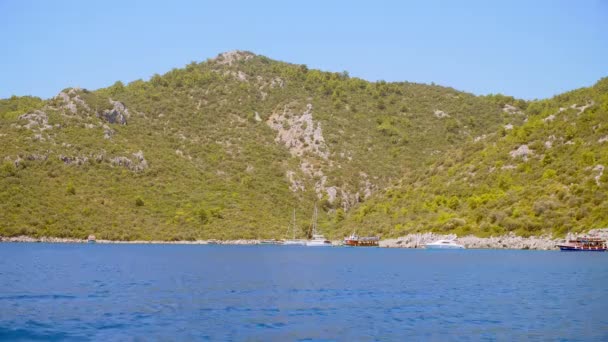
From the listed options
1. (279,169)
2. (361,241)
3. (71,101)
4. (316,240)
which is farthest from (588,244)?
(71,101)

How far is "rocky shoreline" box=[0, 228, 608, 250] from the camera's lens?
107238 millimetres

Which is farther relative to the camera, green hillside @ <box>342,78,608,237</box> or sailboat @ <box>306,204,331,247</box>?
sailboat @ <box>306,204,331,247</box>

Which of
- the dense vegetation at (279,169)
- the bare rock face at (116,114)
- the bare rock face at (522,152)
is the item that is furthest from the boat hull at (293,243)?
the bare rock face at (116,114)

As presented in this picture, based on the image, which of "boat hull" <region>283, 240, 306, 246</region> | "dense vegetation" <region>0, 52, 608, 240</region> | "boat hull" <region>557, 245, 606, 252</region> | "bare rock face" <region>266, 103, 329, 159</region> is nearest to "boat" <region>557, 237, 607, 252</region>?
"boat hull" <region>557, 245, 606, 252</region>

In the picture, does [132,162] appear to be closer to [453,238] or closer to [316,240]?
[316,240]

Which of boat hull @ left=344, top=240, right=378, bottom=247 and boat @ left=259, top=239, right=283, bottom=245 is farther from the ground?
boat hull @ left=344, top=240, right=378, bottom=247

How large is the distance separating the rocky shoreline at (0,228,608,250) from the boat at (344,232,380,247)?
4.78 ft

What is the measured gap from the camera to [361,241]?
13975cm

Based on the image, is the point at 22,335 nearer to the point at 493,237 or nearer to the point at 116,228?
the point at 493,237

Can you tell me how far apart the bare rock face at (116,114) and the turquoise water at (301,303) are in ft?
332

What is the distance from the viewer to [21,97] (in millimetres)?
180375

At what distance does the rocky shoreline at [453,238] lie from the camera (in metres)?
107

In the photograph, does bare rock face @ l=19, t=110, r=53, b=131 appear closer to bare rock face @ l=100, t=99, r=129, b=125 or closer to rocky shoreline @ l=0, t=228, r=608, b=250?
bare rock face @ l=100, t=99, r=129, b=125

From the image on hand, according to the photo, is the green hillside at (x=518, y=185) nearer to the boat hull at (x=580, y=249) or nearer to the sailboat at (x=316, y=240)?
the boat hull at (x=580, y=249)
